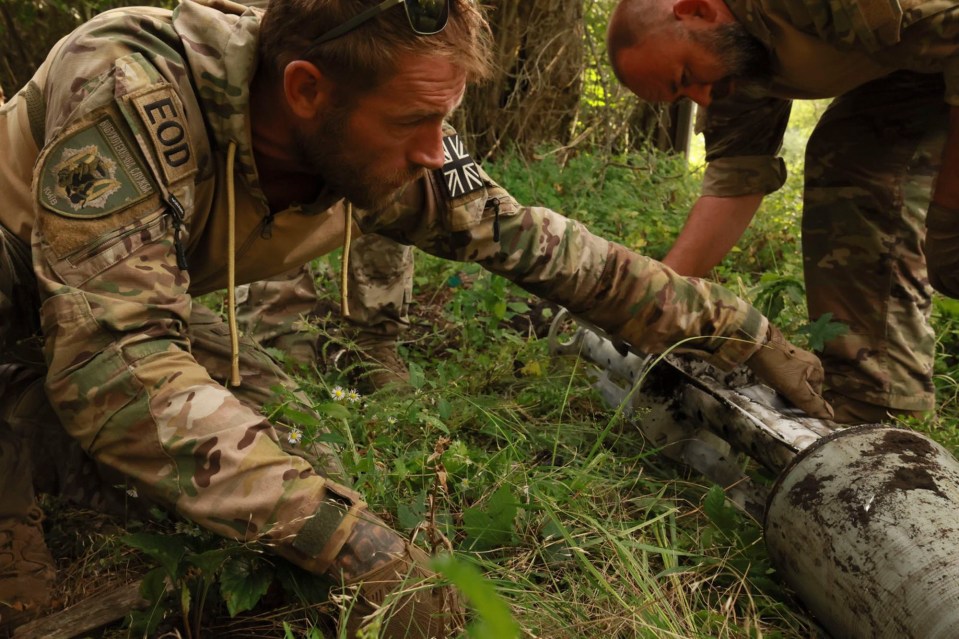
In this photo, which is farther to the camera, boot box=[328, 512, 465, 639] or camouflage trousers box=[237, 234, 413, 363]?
camouflage trousers box=[237, 234, 413, 363]

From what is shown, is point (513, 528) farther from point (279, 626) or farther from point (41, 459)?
point (41, 459)

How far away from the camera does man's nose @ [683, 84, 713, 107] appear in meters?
3.06

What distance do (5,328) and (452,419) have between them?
141 centimetres

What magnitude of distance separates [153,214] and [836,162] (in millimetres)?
2527

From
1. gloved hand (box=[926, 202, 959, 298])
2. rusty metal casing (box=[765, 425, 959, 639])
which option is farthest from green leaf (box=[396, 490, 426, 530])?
gloved hand (box=[926, 202, 959, 298])

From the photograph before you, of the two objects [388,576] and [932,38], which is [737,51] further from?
[388,576]

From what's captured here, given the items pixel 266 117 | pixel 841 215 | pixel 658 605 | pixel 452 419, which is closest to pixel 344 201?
pixel 266 117

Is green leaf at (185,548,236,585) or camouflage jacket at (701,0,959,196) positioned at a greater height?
camouflage jacket at (701,0,959,196)

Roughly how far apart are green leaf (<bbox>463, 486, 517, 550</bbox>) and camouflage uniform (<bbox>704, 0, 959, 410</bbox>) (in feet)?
5.71

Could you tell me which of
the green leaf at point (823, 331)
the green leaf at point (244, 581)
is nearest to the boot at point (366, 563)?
the green leaf at point (244, 581)

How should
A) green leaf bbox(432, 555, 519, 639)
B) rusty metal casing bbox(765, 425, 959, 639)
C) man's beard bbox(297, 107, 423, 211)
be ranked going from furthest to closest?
man's beard bbox(297, 107, 423, 211) → rusty metal casing bbox(765, 425, 959, 639) → green leaf bbox(432, 555, 519, 639)

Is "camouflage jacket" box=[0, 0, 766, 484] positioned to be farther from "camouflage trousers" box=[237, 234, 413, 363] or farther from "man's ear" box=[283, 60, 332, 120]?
"camouflage trousers" box=[237, 234, 413, 363]

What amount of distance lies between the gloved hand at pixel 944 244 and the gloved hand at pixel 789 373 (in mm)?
486

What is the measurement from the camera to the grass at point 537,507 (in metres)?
2.01
